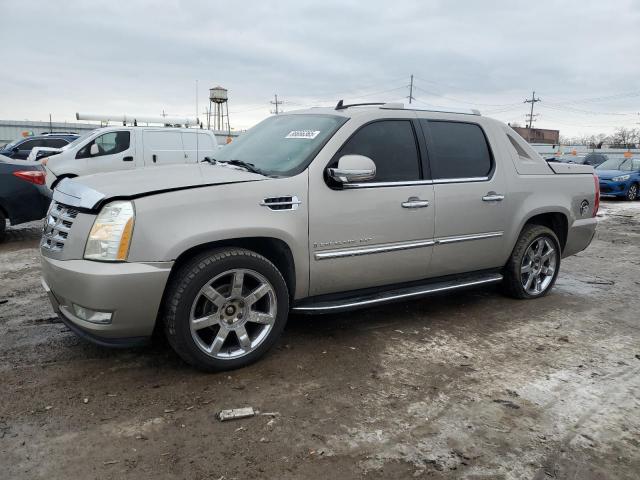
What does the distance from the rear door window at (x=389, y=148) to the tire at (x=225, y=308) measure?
1.13 meters

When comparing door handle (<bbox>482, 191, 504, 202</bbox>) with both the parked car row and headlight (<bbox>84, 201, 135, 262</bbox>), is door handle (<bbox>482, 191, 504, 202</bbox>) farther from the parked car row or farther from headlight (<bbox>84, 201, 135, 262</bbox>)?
the parked car row

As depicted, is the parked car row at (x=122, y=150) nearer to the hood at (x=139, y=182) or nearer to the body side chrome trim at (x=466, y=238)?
the hood at (x=139, y=182)

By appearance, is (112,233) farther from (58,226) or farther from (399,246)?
(399,246)

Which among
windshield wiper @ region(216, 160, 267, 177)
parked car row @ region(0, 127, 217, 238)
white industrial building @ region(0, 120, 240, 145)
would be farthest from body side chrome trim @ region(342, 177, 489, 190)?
white industrial building @ region(0, 120, 240, 145)

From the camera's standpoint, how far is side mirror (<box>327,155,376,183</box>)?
349cm

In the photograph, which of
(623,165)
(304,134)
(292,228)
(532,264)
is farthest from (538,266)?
(623,165)

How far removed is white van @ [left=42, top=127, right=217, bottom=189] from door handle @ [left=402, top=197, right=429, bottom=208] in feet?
28.1

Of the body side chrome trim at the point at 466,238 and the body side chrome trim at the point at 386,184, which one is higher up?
the body side chrome trim at the point at 386,184

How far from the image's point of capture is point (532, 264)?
16.8 ft

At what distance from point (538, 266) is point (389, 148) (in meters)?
2.31

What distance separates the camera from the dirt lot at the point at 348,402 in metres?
2.43

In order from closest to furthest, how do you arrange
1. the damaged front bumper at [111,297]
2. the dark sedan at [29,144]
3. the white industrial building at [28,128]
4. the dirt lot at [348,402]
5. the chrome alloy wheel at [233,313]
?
the dirt lot at [348,402]
the damaged front bumper at [111,297]
the chrome alloy wheel at [233,313]
the dark sedan at [29,144]
the white industrial building at [28,128]

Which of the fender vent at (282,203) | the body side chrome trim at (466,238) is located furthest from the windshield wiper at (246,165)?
the body side chrome trim at (466,238)

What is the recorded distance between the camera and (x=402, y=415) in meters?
2.87
